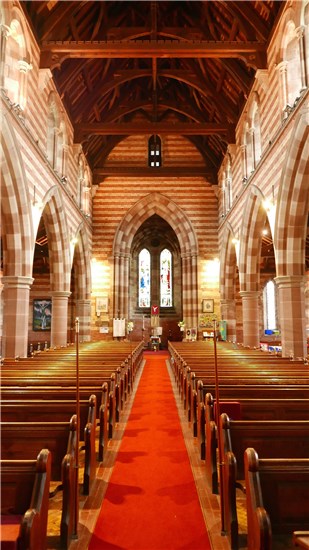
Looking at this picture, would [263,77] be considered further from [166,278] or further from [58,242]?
[166,278]

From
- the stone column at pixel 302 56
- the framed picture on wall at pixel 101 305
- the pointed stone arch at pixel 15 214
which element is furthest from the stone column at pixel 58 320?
the stone column at pixel 302 56

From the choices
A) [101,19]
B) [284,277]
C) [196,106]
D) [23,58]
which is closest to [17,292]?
[23,58]

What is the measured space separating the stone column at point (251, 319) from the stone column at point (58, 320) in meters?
7.29

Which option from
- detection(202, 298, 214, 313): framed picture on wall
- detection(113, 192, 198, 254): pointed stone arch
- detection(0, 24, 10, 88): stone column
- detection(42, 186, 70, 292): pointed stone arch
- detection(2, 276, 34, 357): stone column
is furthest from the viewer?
detection(113, 192, 198, 254): pointed stone arch

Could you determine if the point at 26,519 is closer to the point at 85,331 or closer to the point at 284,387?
the point at 284,387

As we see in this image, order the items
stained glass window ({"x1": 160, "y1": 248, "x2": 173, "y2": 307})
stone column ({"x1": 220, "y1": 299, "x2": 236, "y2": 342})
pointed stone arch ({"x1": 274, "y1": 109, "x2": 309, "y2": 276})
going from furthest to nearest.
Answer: stained glass window ({"x1": 160, "y1": 248, "x2": 173, "y2": 307}) < stone column ({"x1": 220, "y1": 299, "x2": 236, "y2": 342}) < pointed stone arch ({"x1": 274, "y1": 109, "x2": 309, "y2": 276})

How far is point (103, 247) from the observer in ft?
72.8

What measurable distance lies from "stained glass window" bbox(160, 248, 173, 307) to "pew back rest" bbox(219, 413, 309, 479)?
24.4m

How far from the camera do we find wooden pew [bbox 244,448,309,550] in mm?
2662

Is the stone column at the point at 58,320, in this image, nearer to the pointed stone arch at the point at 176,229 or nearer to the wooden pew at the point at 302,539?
the pointed stone arch at the point at 176,229

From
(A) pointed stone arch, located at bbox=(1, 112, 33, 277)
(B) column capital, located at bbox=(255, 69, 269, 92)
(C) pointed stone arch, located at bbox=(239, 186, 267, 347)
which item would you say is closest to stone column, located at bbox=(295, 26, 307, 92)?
(B) column capital, located at bbox=(255, 69, 269, 92)

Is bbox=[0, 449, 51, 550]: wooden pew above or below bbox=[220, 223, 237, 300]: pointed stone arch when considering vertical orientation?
below

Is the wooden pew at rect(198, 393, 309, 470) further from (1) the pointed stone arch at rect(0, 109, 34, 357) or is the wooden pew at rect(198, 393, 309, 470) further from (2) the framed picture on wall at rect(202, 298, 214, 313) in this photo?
(2) the framed picture on wall at rect(202, 298, 214, 313)

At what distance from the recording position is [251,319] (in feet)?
52.0
